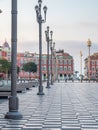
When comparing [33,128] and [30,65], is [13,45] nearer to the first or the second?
[33,128]

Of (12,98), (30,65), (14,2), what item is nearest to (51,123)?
(12,98)

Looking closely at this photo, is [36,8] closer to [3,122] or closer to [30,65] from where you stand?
[3,122]

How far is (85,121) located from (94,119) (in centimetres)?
74

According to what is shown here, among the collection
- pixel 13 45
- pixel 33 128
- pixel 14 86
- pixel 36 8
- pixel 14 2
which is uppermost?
pixel 36 8

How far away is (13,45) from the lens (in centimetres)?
1727

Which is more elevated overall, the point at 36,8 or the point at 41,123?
the point at 36,8

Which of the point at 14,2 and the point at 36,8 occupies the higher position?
the point at 36,8

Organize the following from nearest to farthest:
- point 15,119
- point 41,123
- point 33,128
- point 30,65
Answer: point 33,128, point 41,123, point 15,119, point 30,65

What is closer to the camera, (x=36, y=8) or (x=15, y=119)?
(x=15, y=119)

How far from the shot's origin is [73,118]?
16.7 m

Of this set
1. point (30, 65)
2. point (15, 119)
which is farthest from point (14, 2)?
point (30, 65)

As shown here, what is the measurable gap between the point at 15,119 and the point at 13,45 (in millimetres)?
2833

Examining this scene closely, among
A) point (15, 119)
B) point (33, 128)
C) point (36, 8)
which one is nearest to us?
point (33, 128)

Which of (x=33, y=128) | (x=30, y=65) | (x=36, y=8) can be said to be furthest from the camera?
(x=30, y=65)
